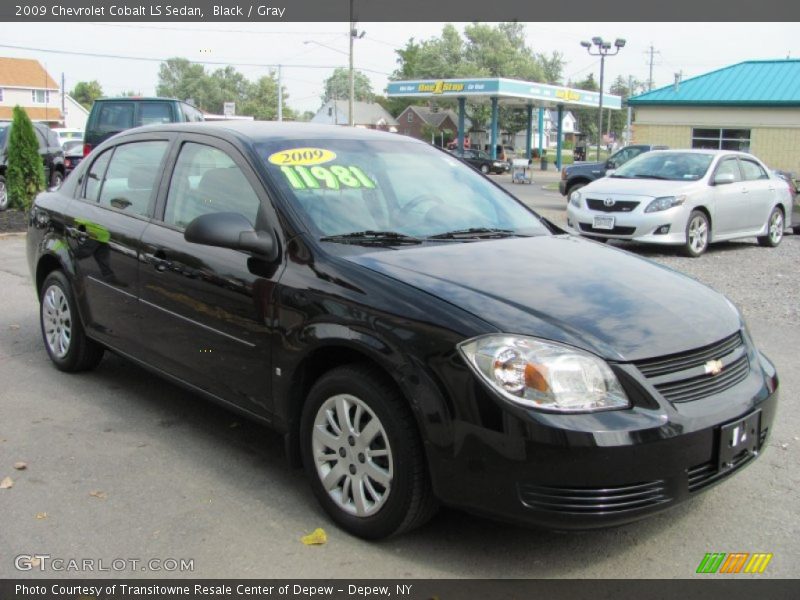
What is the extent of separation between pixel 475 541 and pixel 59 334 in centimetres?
354

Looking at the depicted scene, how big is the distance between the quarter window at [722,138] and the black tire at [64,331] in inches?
1204

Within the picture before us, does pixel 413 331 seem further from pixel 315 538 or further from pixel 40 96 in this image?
pixel 40 96

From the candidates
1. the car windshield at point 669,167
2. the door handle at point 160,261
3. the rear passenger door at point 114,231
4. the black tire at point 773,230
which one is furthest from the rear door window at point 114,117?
the door handle at point 160,261

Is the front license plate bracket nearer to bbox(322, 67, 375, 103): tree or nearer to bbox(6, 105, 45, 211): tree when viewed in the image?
bbox(6, 105, 45, 211): tree

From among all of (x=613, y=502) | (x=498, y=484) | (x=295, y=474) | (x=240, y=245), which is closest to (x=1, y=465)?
(x=295, y=474)

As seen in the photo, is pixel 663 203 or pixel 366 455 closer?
pixel 366 455

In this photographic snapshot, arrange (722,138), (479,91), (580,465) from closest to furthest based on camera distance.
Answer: (580,465) → (722,138) → (479,91)

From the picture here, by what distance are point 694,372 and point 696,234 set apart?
8963mm

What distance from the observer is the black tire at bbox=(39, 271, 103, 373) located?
17.7 feet

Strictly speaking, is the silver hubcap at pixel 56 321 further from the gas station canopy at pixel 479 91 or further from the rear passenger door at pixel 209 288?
the gas station canopy at pixel 479 91

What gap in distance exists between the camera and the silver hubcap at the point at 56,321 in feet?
18.0

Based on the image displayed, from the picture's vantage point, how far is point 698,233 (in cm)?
1153

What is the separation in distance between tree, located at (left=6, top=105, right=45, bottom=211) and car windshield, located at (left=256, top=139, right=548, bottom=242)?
12.1 meters

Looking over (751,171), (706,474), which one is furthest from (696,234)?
(706,474)
